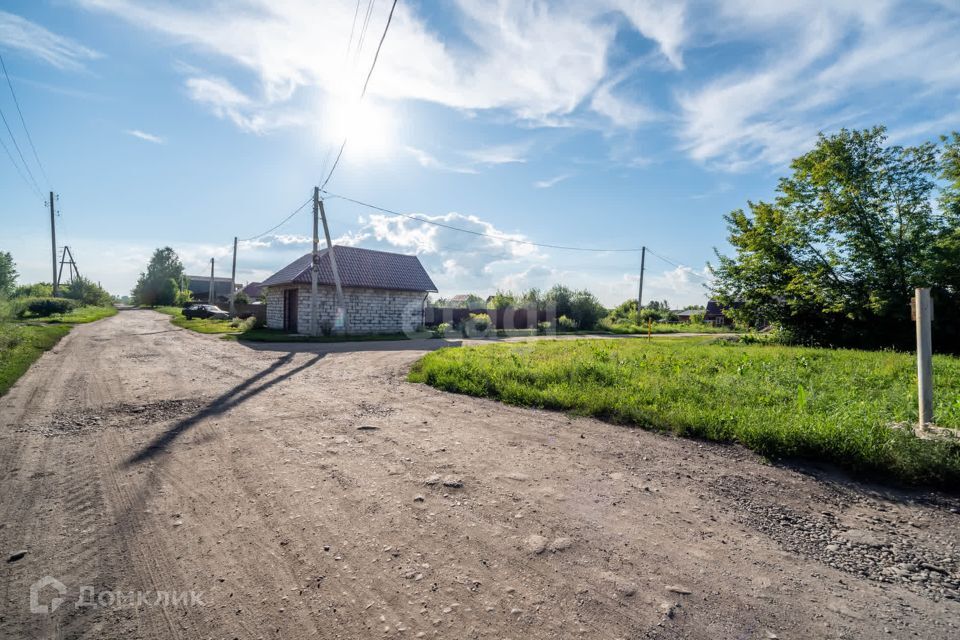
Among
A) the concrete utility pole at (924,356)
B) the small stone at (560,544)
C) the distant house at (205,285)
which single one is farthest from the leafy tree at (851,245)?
the distant house at (205,285)

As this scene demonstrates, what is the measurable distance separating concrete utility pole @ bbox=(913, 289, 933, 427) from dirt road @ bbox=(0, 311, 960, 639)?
1.75 m

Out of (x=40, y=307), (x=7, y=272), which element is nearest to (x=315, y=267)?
(x=40, y=307)

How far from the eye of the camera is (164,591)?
2158mm

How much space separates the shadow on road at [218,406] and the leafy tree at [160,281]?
60089 mm

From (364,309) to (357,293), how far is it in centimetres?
92

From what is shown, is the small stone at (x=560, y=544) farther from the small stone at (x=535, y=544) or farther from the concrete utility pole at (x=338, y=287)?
the concrete utility pole at (x=338, y=287)

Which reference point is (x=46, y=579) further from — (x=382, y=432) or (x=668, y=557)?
(x=668, y=557)

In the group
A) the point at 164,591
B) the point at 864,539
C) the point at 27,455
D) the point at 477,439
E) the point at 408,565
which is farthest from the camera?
the point at 477,439

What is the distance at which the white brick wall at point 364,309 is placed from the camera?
20.1 metres

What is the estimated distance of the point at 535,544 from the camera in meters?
2.59

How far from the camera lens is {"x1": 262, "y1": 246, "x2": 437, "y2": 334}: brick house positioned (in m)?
20.2

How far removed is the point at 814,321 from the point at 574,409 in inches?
578

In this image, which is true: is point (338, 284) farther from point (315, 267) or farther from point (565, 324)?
point (565, 324)

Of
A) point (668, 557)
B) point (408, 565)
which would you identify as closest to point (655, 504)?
point (668, 557)
